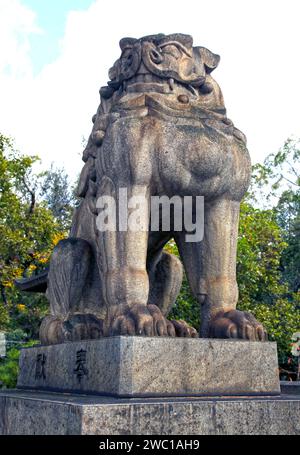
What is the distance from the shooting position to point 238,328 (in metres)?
3.63

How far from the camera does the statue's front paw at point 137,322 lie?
3.30m

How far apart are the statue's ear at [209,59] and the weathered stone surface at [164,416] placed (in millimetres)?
2313

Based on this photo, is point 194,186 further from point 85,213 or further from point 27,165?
point 27,165

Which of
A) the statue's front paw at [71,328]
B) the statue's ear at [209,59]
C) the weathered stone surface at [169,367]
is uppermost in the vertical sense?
the statue's ear at [209,59]

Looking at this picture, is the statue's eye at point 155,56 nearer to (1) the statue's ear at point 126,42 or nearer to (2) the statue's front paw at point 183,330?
(1) the statue's ear at point 126,42

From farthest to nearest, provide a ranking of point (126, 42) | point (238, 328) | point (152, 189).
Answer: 1. point (126, 42)
2. point (152, 189)
3. point (238, 328)

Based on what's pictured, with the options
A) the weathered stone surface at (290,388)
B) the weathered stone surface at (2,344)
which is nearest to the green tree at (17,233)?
the weathered stone surface at (2,344)

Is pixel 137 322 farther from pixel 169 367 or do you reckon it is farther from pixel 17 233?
pixel 17 233

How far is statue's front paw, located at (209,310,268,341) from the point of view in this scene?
11.8 feet

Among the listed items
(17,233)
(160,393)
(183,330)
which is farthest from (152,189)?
(17,233)

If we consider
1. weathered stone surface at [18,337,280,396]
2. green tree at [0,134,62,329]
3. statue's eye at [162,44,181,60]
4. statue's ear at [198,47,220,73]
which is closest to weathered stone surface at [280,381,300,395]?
weathered stone surface at [18,337,280,396]

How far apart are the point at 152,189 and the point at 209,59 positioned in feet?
3.71

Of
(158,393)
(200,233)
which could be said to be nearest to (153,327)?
(158,393)

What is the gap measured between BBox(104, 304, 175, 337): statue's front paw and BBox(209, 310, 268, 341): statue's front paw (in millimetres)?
367
